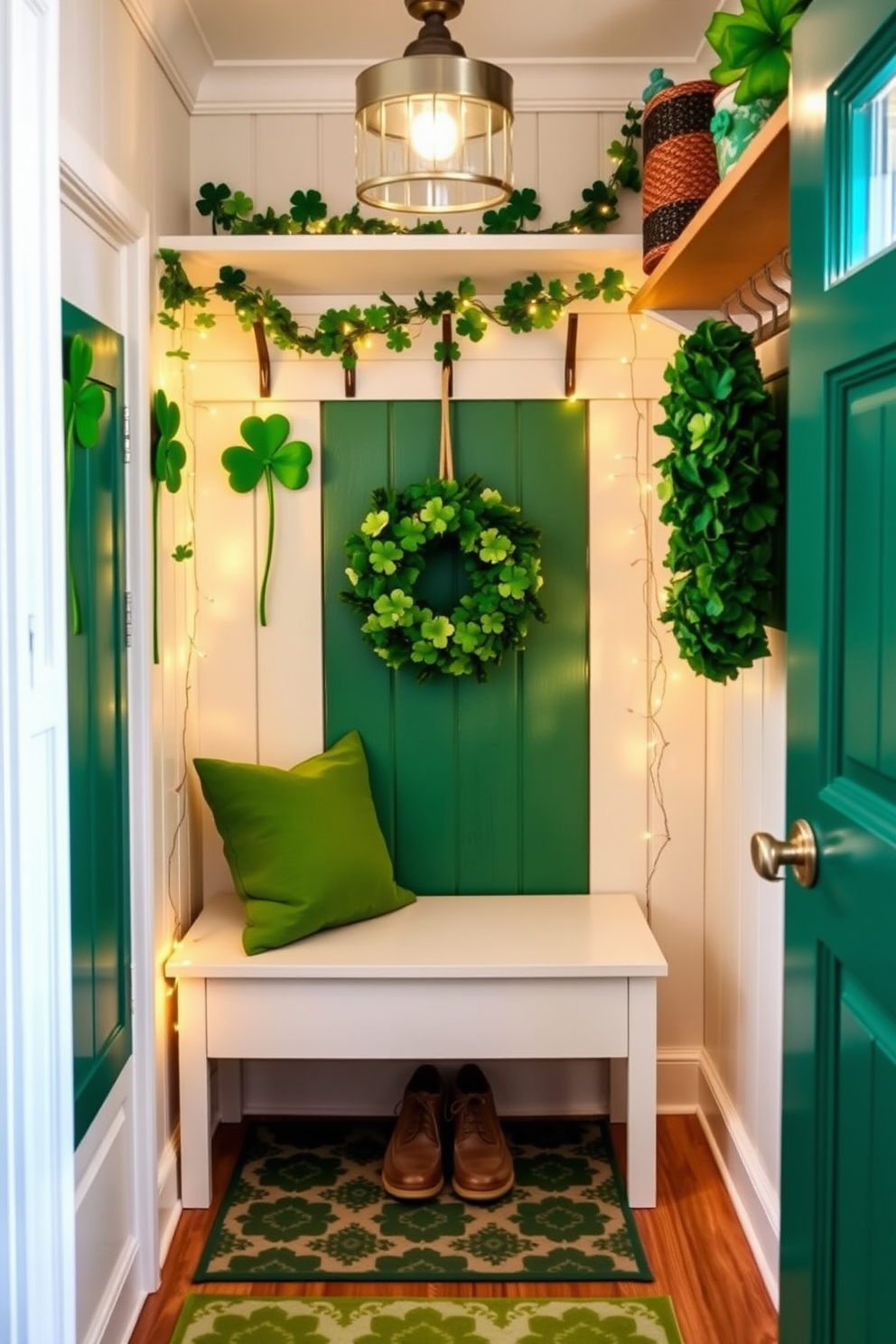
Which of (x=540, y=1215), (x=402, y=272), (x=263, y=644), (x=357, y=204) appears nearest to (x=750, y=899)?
(x=540, y=1215)

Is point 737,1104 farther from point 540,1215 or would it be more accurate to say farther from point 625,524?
point 625,524

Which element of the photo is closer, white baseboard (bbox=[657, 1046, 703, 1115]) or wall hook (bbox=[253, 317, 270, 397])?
wall hook (bbox=[253, 317, 270, 397])

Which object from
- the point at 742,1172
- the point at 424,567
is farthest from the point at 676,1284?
the point at 424,567

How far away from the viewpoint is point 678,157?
2.41 metres

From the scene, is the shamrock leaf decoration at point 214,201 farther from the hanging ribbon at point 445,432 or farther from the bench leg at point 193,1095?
A: the bench leg at point 193,1095

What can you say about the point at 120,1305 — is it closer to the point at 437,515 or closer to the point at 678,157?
the point at 437,515

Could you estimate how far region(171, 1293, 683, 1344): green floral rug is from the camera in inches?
92.6

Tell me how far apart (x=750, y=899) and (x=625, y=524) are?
3.06 ft

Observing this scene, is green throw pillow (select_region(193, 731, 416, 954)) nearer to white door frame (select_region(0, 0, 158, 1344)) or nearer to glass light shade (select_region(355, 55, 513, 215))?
white door frame (select_region(0, 0, 158, 1344))

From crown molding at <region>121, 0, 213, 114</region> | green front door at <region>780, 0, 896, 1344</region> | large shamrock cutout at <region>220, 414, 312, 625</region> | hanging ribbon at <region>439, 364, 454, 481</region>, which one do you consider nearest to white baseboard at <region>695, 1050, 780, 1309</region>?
green front door at <region>780, 0, 896, 1344</region>

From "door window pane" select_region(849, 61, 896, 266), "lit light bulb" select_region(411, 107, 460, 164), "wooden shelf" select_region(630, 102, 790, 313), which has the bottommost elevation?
"door window pane" select_region(849, 61, 896, 266)

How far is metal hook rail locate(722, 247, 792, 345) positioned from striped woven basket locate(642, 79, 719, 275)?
170mm

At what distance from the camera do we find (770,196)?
196cm

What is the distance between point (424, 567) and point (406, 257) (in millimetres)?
673
